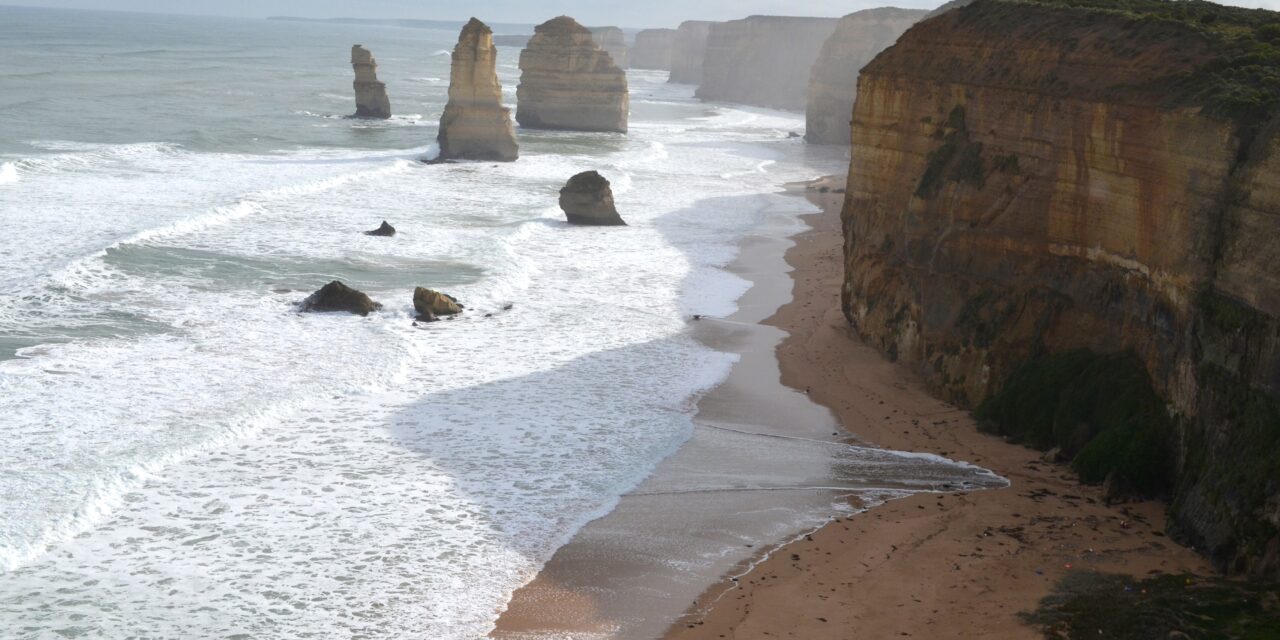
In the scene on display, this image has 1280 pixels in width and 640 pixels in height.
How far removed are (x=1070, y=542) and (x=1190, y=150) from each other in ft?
14.6

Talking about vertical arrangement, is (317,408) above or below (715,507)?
below

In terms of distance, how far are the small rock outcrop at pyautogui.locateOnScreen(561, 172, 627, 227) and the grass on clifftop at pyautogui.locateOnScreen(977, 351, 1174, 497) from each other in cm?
1943

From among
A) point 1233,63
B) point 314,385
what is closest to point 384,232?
point 314,385

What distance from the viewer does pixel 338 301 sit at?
74.9 feet

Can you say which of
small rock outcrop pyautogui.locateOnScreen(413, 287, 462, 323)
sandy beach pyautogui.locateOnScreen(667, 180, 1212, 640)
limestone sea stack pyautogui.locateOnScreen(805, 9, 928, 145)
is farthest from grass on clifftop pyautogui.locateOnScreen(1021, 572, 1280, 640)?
limestone sea stack pyautogui.locateOnScreen(805, 9, 928, 145)

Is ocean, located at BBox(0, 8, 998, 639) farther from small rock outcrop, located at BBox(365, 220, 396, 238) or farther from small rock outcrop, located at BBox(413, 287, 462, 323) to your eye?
small rock outcrop, located at BBox(365, 220, 396, 238)

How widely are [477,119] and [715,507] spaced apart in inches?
1538

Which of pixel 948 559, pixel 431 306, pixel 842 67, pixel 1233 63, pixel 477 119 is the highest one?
pixel 1233 63

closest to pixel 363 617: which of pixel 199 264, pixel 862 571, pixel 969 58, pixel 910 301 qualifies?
pixel 862 571

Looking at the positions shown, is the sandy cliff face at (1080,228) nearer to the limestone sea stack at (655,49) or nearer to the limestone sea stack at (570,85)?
the limestone sea stack at (570,85)

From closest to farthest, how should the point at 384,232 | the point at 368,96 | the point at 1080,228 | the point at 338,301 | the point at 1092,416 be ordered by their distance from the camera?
1. the point at 1092,416
2. the point at 1080,228
3. the point at 338,301
4. the point at 384,232
5. the point at 368,96

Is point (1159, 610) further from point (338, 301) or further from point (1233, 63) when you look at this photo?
point (338, 301)

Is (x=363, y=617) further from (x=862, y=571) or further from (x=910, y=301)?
(x=910, y=301)

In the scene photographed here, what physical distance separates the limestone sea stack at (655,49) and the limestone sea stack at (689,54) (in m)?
34.3
